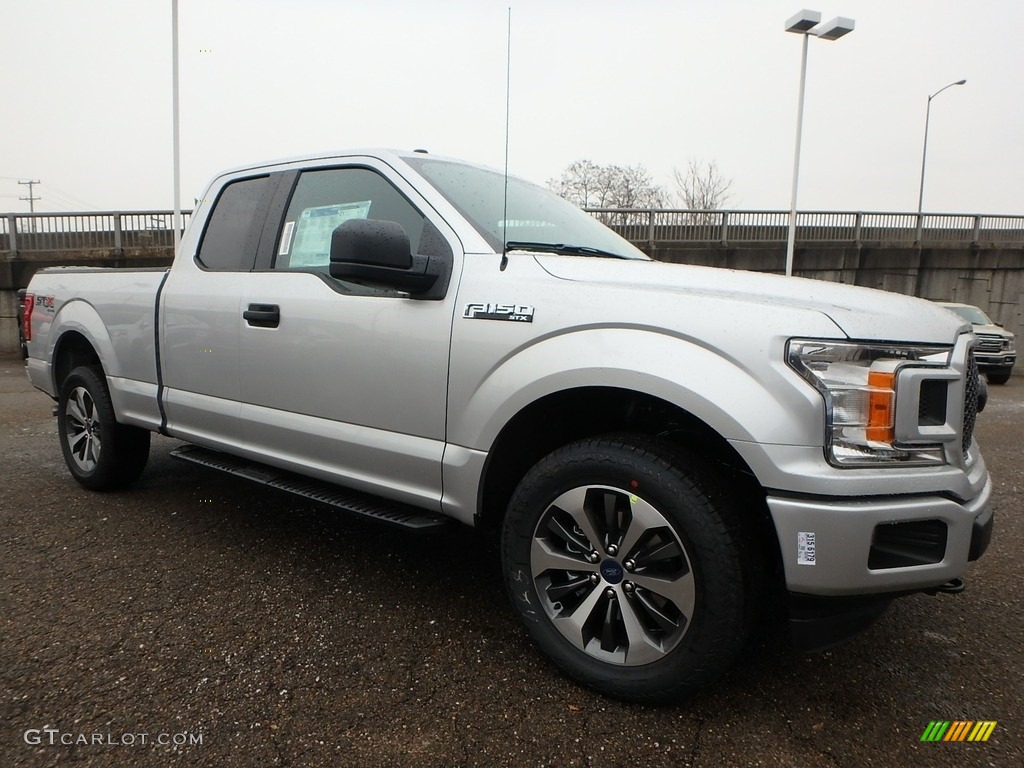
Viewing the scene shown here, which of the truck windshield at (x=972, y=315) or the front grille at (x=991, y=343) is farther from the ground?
the truck windshield at (x=972, y=315)

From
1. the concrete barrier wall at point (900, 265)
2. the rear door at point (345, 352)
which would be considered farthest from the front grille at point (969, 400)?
the concrete barrier wall at point (900, 265)

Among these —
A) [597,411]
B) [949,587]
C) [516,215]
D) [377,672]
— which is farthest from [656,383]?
[377,672]

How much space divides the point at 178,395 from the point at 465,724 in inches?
94.9

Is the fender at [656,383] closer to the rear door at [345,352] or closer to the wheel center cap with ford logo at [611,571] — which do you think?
the rear door at [345,352]

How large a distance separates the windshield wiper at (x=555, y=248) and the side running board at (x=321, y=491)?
107cm

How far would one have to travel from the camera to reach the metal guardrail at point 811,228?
15656 mm

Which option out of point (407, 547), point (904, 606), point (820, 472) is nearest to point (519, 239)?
point (820, 472)

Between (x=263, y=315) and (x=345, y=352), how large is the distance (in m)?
0.57

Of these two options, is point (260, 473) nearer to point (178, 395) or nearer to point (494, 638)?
point (178, 395)

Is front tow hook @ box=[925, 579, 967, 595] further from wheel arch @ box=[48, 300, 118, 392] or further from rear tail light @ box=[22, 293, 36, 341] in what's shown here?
rear tail light @ box=[22, 293, 36, 341]

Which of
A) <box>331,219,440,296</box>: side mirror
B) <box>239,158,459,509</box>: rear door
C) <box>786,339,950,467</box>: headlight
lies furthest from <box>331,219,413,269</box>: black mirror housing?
<box>786,339,950,467</box>: headlight

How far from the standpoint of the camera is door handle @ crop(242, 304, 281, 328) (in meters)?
3.08

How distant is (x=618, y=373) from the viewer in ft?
7.02
